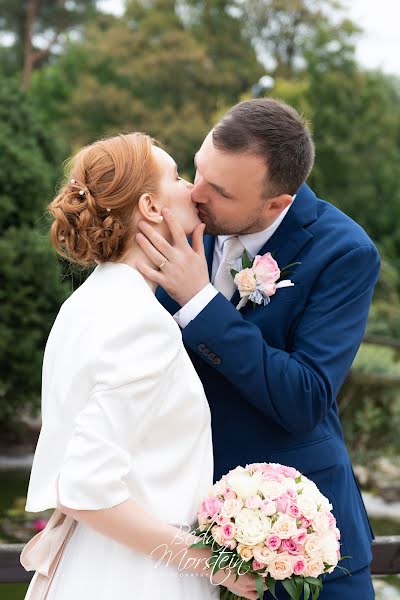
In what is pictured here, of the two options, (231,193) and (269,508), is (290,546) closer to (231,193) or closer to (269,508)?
(269,508)

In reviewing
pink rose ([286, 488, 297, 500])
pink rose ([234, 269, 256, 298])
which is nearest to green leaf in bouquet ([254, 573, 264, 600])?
pink rose ([286, 488, 297, 500])

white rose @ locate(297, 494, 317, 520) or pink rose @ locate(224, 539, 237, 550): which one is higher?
white rose @ locate(297, 494, 317, 520)

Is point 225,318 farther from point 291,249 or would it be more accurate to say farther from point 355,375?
point 355,375

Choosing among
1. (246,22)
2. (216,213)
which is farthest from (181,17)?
(216,213)

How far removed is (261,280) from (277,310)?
10 centimetres

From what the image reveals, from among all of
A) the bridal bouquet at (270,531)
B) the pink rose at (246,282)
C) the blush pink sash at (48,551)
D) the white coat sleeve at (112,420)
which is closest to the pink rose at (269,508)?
the bridal bouquet at (270,531)

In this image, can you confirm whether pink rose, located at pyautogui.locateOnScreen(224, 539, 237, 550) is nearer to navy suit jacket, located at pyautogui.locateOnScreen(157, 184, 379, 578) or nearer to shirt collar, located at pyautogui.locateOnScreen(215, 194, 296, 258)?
navy suit jacket, located at pyautogui.locateOnScreen(157, 184, 379, 578)

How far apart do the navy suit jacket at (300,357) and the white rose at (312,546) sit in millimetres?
296

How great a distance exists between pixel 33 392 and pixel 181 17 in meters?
24.9

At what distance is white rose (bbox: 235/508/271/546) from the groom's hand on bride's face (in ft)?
1.96

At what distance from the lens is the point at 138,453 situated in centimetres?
212

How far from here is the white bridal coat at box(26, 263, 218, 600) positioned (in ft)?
6.56

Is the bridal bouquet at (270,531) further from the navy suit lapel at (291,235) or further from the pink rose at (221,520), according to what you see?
the navy suit lapel at (291,235)

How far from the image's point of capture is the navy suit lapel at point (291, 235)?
252cm
